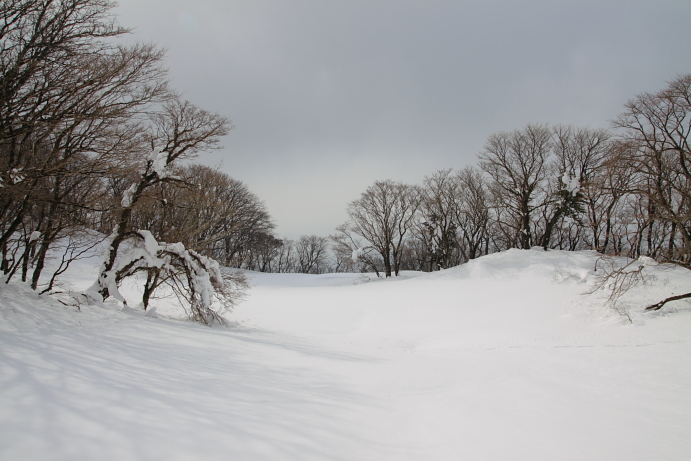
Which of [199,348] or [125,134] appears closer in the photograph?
[199,348]

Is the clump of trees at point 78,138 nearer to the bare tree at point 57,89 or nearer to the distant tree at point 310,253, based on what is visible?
the bare tree at point 57,89

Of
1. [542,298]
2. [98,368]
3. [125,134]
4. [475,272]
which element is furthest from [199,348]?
[475,272]

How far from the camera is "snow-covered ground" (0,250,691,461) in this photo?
2.38 m

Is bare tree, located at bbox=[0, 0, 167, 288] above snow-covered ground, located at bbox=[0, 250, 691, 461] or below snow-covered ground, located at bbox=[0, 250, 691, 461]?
above

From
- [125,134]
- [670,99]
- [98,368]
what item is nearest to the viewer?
[98,368]

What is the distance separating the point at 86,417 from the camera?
7.78ft

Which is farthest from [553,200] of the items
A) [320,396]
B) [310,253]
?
[310,253]

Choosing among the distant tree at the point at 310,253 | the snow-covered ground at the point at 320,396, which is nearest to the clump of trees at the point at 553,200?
the snow-covered ground at the point at 320,396

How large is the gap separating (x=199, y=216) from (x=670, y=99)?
62.8ft

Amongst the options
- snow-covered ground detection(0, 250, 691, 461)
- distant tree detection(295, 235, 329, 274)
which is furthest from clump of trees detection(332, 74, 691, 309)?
distant tree detection(295, 235, 329, 274)

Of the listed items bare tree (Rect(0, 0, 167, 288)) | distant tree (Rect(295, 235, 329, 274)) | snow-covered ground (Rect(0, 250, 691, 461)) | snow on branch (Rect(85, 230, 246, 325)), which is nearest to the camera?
snow-covered ground (Rect(0, 250, 691, 461))

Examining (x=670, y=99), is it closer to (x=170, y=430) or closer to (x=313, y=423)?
(x=313, y=423)

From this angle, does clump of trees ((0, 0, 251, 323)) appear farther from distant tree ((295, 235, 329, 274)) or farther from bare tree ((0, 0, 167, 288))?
distant tree ((295, 235, 329, 274))

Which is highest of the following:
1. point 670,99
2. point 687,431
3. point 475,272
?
point 670,99
